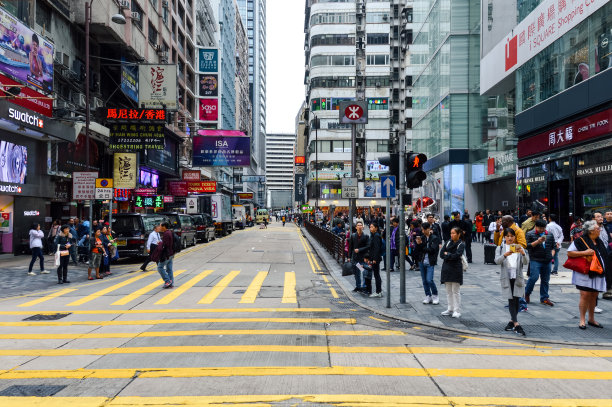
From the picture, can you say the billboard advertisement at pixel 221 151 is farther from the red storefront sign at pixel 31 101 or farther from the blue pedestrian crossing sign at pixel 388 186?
the blue pedestrian crossing sign at pixel 388 186

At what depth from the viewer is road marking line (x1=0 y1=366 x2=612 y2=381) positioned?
589 cm

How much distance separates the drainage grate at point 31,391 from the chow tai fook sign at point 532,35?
24.5 meters

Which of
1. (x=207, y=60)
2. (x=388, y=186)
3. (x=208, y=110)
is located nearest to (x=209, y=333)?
(x=388, y=186)

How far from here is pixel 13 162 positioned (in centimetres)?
2195

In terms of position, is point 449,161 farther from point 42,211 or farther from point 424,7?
point 42,211

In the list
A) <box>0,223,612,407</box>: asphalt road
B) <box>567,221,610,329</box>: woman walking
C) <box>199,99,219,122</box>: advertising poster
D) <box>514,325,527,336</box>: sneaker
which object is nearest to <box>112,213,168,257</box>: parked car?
<box>0,223,612,407</box>: asphalt road

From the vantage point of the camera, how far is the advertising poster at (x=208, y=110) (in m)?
52.7

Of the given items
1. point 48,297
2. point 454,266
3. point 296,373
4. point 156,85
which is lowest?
point 48,297

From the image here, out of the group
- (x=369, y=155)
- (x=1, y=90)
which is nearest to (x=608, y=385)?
(x=1, y=90)

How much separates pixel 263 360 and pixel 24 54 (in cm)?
2054

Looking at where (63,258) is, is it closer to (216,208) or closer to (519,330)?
(519,330)

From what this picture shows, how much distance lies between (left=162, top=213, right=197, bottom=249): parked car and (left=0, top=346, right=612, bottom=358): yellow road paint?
19.3m

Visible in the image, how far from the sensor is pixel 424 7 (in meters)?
48.0

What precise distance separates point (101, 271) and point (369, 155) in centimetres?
6568
